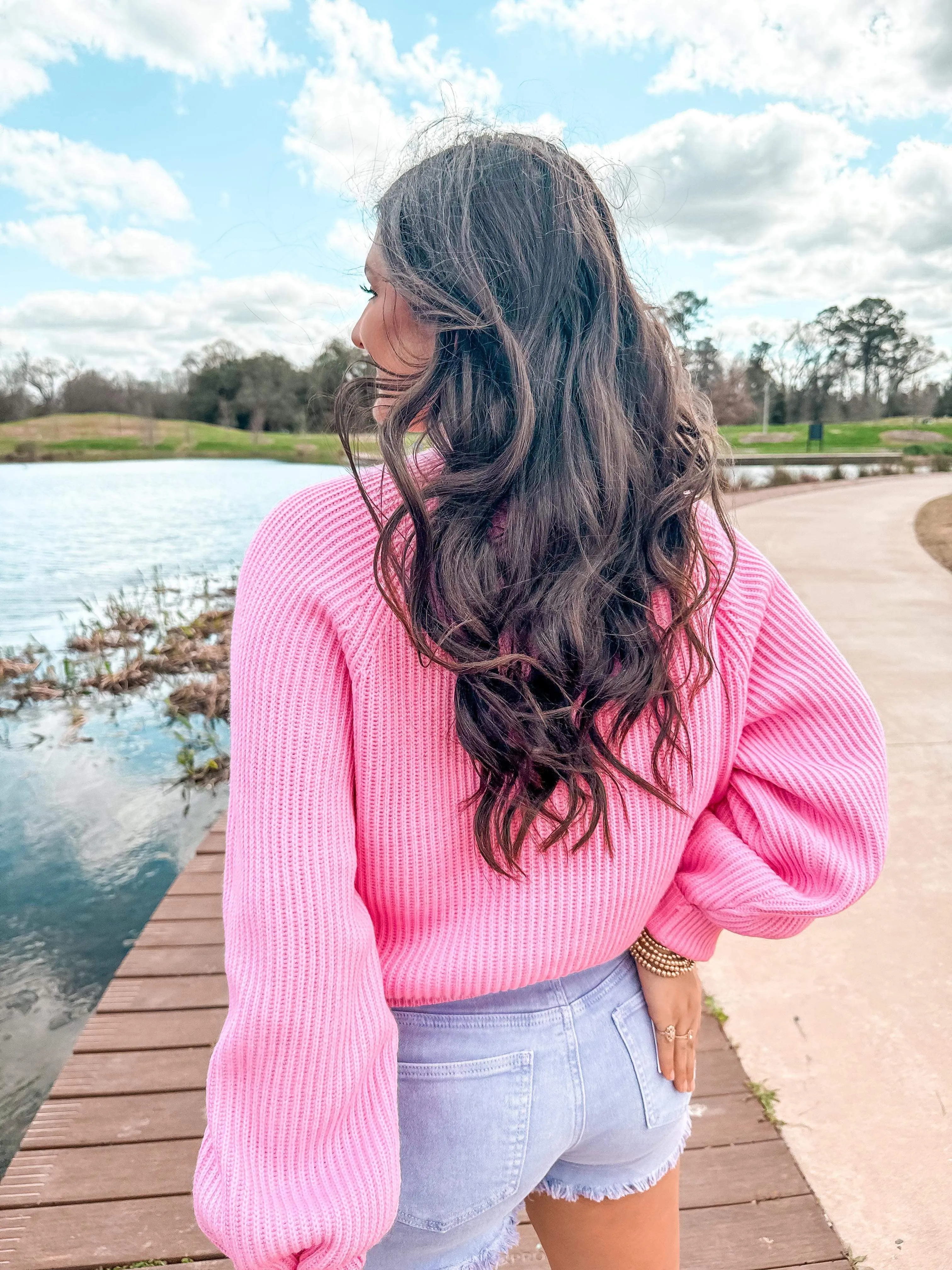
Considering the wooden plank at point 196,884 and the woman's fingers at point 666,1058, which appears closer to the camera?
the woman's fingers at point 666,1058

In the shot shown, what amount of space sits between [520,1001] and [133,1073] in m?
1.50

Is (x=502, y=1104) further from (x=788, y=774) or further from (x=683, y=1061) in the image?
(x=788, y=774)

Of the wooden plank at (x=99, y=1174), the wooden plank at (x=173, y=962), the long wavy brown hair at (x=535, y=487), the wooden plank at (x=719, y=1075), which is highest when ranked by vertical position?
the long wavy brown hair at (x=535, y=487)

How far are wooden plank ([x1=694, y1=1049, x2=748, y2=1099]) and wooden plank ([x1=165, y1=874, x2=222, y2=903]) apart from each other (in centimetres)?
154

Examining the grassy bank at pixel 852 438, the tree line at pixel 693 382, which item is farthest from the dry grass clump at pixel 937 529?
the grassy bank at pixel 852 438

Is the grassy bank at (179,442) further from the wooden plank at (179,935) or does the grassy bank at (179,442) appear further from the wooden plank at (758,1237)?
the wooden plank at (758,1237)

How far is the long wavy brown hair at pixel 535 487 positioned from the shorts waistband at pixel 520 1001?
14cm

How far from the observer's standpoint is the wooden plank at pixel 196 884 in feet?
9.01

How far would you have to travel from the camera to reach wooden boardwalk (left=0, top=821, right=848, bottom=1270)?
145 cm

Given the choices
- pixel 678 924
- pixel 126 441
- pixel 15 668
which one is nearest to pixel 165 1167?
pixel 678 924

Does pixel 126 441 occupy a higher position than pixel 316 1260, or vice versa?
pixel 126 441

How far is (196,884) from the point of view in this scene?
2809 mm

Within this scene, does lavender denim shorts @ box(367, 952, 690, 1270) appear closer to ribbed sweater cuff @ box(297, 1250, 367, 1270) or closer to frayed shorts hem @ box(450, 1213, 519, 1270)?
frayed shorts hem @ box(450, 1213, 519, 1270)

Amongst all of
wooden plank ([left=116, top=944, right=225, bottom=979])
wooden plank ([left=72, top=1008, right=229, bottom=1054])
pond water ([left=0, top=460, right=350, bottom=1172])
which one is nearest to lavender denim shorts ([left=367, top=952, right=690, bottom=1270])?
wooden plank ([left=72, top=1008, right=229, bottom=1054])
